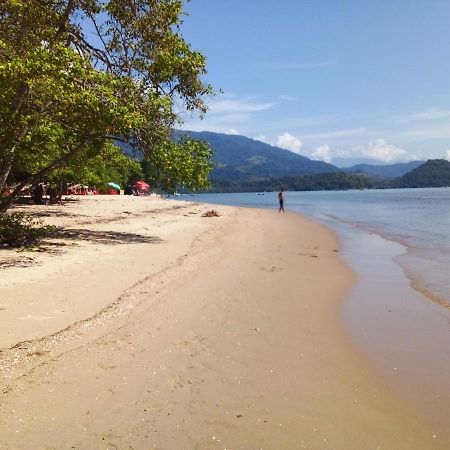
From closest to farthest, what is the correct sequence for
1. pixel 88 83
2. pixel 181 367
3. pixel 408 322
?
1. pixel 181 367
2. pixel 408 322
3. pixel 88 83

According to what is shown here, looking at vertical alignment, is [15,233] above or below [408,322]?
above

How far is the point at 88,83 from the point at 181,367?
978 cm

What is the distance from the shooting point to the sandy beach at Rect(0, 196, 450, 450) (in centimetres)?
403

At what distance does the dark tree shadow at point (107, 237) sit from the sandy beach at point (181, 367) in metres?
4.46

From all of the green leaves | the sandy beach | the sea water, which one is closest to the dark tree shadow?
the green leaves

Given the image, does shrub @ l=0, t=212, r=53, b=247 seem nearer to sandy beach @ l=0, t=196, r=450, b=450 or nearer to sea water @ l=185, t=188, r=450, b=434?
sandy beach @ l=0, t=196, r=450, b=450

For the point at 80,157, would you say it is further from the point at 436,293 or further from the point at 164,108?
the point at 436,293

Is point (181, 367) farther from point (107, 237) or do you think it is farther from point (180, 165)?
point (107, 237)

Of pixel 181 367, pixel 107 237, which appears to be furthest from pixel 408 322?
pixel 107 237

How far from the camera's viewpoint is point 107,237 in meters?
16.5

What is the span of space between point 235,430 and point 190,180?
12475 millimetres

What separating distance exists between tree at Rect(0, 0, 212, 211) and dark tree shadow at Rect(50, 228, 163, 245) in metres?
2.45

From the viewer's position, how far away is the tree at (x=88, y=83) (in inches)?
450

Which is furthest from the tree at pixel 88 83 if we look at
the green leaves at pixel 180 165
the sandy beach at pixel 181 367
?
the sandy beach at pixel 181 367
